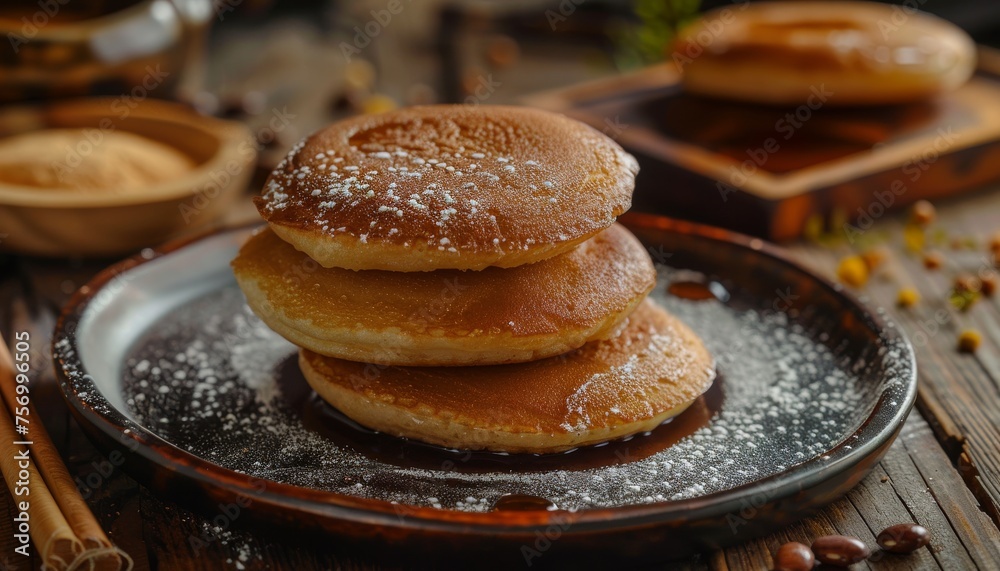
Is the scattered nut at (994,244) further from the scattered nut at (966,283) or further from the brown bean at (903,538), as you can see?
the brown bean at (903,538)

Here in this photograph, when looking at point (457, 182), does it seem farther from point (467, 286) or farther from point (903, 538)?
point (903, 538)

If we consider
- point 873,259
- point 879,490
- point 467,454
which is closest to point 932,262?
point 873,259

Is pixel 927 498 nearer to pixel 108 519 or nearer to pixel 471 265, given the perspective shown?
pixel 471 265

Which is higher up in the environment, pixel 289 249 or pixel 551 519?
pixel 289 249

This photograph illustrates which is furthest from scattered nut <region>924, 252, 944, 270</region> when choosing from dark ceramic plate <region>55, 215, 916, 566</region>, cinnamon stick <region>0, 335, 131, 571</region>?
cinnamon stick <region>0, 335, 131, 571</region>

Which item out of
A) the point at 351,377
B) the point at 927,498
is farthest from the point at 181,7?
the point at 927,498

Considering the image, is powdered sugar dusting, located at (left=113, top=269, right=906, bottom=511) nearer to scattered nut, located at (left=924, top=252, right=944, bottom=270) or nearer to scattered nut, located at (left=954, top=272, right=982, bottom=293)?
scattered nut, located at (left=954, top=272, right=982, bottom=293)
